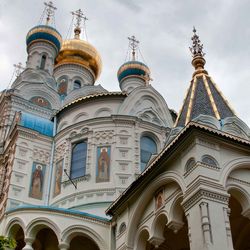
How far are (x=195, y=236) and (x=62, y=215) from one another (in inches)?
207

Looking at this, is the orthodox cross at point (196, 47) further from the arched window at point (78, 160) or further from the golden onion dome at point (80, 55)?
the golden onion dome at point (80, 55)

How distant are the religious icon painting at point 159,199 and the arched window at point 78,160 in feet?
18.3

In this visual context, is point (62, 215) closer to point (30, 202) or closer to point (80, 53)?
point (30, 202)

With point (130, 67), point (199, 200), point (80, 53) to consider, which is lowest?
point (199, 200)

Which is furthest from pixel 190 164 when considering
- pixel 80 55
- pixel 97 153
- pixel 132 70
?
pixel 80 55

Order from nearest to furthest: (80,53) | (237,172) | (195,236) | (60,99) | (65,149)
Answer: (195,236) → (237,172) → (65,149) → (60,99) → (80,53)

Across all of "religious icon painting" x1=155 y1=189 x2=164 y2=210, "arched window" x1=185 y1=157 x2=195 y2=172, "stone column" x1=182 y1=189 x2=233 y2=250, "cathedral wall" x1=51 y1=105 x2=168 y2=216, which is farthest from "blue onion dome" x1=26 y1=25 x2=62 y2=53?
"stone column" x1=182 y1=189 x2=233 y2=250

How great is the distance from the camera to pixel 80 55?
3047 cm

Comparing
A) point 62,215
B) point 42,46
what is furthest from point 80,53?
point 62,215

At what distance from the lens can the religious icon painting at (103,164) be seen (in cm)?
1692

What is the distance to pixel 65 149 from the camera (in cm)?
1830

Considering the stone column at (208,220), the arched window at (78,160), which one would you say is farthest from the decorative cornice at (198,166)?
the arched window at (78,160)

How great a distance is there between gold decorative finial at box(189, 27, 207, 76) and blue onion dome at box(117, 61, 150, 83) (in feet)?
36.8

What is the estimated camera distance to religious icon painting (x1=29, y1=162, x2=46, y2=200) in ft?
57.6
